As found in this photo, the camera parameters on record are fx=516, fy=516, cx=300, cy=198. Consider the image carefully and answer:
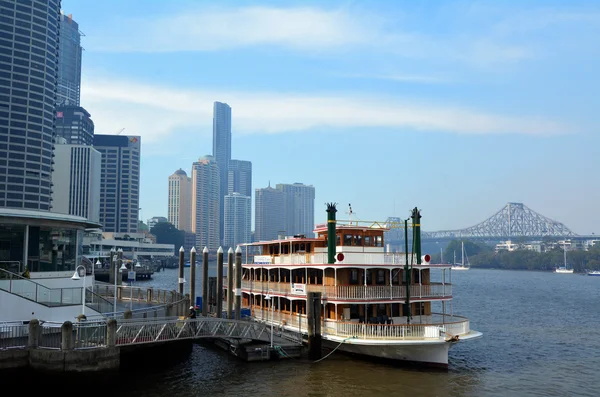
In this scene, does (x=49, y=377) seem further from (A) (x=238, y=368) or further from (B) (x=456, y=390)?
(B) (x=456, y=390)

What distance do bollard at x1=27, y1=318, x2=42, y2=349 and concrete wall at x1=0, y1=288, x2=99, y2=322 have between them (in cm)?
394

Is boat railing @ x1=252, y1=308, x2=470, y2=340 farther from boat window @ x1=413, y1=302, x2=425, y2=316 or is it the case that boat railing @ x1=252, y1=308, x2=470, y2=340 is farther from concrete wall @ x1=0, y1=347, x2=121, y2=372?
concrete wall @ x1=0, y1=347, x2=121, y2=372

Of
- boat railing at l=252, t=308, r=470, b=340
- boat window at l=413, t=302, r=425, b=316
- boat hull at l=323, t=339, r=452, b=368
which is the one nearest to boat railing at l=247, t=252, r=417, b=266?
boat window at l=413, t=302, r=425, b=316

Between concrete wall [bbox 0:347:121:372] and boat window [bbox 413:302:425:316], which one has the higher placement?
boat window [bbox 413:302:425:316]

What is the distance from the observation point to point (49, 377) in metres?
21.4

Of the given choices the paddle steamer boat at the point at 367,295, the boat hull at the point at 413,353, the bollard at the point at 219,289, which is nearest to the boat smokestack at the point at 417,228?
the paddle steamer boat at the point at 367,295

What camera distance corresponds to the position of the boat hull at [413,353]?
2656 centimetres

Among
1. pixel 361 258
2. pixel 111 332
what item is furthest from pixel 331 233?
pixel 111 332

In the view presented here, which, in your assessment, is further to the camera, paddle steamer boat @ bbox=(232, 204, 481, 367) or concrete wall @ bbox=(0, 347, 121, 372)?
paddle steamer boat @ bbox=(232, 204, 481, 367)

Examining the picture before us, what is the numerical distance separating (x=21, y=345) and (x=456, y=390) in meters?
19.4

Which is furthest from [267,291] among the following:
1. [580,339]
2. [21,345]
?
[580,339]

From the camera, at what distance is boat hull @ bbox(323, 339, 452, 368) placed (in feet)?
87.1

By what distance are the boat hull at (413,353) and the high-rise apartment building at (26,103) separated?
14054cm

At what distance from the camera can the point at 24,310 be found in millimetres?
25172
